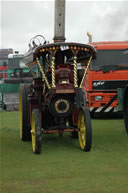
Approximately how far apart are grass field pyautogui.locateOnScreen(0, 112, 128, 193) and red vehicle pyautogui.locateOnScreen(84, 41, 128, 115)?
277 cm

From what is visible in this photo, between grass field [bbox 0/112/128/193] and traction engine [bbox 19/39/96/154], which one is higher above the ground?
traction engine [bbox 19/39/96/154]

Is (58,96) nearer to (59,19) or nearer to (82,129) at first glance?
(82,129)

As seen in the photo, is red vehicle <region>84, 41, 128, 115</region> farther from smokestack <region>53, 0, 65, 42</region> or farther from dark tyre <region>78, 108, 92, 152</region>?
dark tyre <region>78, 108, 92, 152</region>

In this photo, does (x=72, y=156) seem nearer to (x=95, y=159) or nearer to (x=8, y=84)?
(x=95, y=159)

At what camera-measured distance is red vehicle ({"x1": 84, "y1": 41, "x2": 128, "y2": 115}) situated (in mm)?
10438

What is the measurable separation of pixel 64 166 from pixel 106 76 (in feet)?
18.5

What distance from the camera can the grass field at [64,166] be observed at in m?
4.19

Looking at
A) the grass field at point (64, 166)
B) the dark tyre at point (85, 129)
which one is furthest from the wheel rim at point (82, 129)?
the grass field at point (64, 166)

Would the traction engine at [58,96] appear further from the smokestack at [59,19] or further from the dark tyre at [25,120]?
the smokestack at [59,19]

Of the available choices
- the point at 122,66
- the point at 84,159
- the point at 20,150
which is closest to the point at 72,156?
the point at 84,159

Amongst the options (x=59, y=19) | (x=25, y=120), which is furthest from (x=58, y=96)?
(x=59, y=19)

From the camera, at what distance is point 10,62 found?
64.2 ft

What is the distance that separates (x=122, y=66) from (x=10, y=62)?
1014 cm

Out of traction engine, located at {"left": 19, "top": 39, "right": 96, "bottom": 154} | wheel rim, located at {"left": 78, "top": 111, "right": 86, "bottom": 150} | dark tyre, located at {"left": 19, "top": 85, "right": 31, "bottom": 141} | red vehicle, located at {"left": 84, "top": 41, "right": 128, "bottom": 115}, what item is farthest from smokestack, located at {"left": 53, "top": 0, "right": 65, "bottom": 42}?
wheel rim, located at {"left": 78, "top": 111, "right": 86, "bottom": 150}
